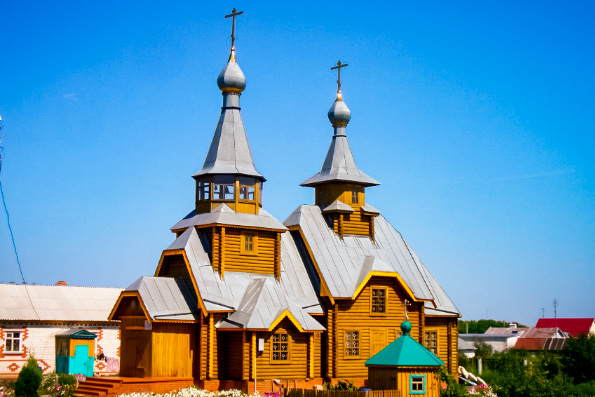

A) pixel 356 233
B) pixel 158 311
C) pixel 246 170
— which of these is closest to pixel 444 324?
pixel 356 233

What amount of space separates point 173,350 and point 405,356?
8.45 metres

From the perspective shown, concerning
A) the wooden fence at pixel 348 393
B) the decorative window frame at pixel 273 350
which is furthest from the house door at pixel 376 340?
the wooden fence at pixel 348 393

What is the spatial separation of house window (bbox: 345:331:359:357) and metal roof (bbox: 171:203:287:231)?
212 inches

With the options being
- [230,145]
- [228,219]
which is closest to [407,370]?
[228,219]

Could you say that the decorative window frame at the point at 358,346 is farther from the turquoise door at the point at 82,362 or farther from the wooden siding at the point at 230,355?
the turquoise door at the point at 82,362

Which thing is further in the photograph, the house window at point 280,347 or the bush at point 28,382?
the house window at point 280,347

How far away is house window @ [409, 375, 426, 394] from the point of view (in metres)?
28.3

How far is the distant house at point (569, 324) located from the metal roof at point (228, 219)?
236 ft

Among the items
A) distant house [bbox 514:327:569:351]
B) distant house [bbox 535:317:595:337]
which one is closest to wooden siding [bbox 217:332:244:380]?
distant house [bbox 514:327:569:351]

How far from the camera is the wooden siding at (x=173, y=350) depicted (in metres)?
30.7

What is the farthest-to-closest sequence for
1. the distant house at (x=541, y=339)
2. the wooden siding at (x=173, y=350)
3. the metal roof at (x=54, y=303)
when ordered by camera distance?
the distant house at (x=541, y=339) < the metal roof at (x=54, y=303) < the wooden siding at (x=173, y=350)

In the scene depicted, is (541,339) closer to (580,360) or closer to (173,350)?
(580,360)

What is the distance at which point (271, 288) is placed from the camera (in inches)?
1318

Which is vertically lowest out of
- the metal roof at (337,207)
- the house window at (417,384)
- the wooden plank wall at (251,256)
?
the house window at (417,384)
